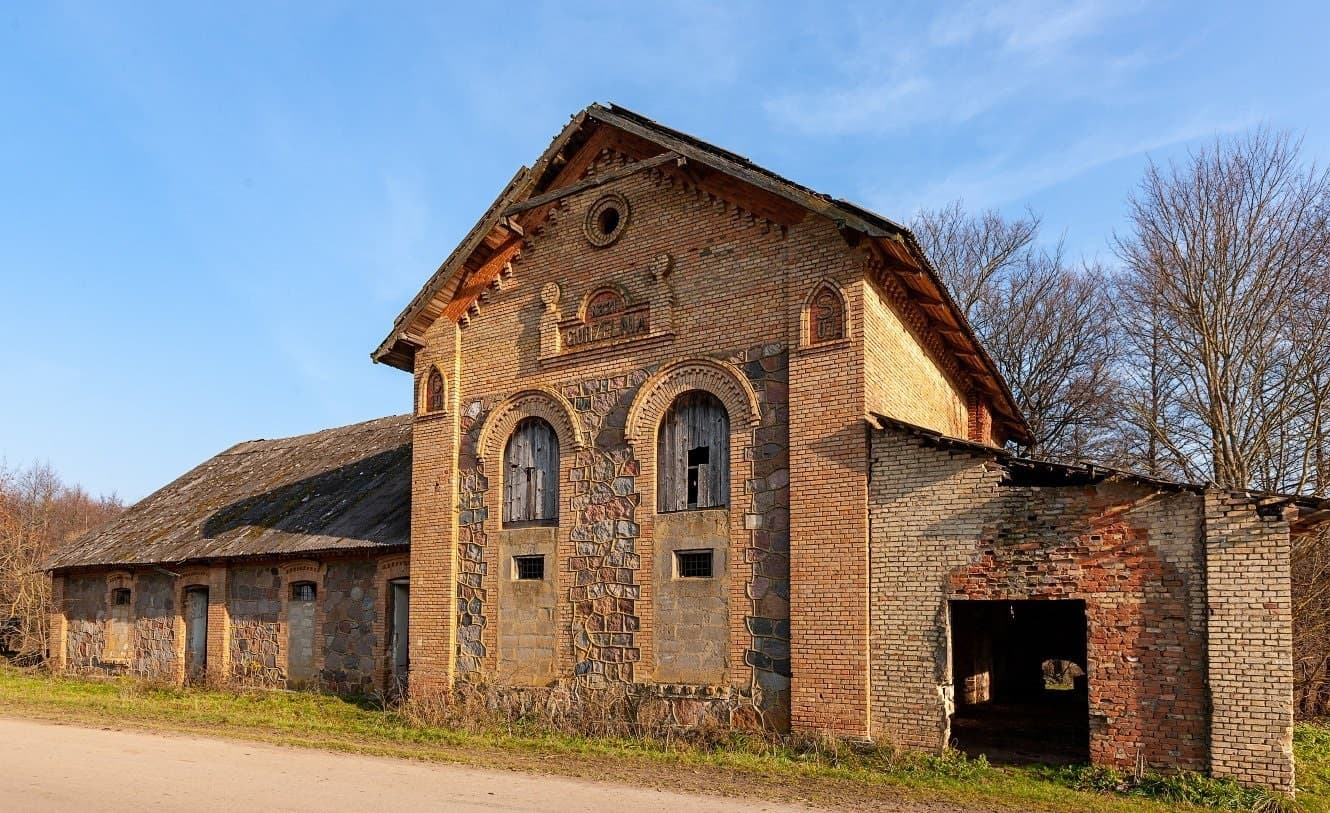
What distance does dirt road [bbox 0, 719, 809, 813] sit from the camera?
8.82 m

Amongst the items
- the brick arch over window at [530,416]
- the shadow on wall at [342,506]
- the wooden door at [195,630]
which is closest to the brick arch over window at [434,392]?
the brick arch over window at [530,416]

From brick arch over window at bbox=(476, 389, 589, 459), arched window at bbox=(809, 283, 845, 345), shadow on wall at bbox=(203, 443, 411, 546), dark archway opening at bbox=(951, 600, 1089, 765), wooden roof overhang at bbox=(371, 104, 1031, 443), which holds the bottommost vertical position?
dark archway opening at bbox=(951, 600, 1089, 765)

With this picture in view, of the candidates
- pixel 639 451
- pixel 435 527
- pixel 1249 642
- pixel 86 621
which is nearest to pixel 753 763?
pixel 639 451

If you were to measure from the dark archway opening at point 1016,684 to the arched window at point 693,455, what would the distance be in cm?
353

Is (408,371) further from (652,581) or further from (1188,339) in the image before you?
(1188,339)

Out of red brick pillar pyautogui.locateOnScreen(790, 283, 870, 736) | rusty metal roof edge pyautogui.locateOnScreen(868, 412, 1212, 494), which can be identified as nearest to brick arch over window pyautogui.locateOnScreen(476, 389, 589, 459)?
red brick pillar pyautogui.locateOnScreen(790, 283, 870, 736)

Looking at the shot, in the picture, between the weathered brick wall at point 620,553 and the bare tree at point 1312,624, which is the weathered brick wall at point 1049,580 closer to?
the weathered brick wall at point 620,553

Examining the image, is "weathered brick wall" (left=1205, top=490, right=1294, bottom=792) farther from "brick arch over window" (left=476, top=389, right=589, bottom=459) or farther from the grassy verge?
"brick arch over window" (left=476, top=389, right=589, bottom=459)

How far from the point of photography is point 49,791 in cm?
930

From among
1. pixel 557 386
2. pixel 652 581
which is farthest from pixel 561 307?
pixel 652 581

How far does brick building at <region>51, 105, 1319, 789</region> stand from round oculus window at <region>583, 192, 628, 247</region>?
37 millimetres

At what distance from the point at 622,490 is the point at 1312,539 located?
→ 540 inches

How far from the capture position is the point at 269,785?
9750mm

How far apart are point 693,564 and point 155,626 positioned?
557 inches
